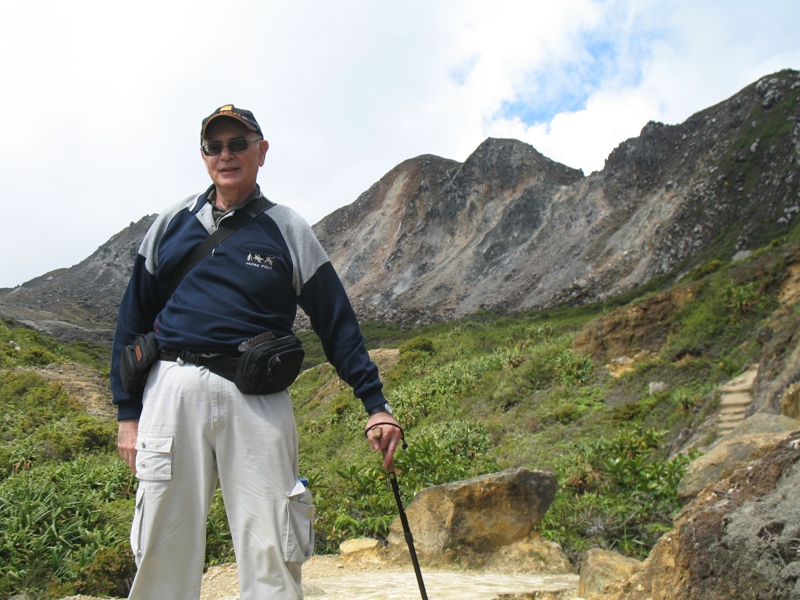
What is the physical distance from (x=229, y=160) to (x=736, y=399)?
29.4 feet

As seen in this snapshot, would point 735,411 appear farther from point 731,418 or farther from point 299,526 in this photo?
point 299,526

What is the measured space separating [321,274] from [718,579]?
1.75 meters

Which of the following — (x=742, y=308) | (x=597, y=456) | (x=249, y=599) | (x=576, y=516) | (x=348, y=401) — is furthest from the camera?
(x=348, y=401)

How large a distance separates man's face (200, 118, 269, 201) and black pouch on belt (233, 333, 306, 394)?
0.62m

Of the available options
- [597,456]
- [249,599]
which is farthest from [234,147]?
[597,456]

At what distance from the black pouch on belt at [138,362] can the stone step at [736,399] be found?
8921 mm

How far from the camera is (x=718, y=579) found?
2.20 metres

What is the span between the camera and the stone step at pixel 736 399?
9219 mm

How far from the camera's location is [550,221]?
51.6 m

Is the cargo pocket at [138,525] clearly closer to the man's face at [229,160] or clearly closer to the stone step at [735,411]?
the man's face at [229,160]

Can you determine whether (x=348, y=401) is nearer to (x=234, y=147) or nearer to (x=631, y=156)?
(x=234, y=147)

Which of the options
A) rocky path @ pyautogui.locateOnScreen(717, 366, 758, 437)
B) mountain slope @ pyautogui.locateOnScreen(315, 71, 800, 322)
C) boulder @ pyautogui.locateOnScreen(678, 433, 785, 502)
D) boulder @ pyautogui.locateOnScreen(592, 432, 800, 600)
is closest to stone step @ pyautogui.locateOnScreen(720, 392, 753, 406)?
rocky path @ pyautogui.locateOnScreen(717, 366, 758, 437)

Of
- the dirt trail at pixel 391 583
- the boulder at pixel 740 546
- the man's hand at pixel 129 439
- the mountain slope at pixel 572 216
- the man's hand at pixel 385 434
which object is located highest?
the mountain slope at pixel 572 216

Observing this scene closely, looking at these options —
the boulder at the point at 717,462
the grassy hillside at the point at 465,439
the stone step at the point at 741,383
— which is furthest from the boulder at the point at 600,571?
the stone step at the point at 741,383
